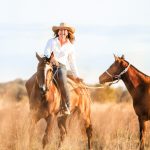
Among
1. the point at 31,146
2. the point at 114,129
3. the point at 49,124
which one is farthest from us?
the point at 114,129

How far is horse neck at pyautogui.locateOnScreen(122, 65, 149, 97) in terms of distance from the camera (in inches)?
628

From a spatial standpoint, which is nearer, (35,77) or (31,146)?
(31,146)

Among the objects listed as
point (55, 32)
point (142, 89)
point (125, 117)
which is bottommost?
point (125, 117)

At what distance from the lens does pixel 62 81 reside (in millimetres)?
14555

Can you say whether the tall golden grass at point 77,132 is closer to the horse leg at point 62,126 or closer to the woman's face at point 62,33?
the horse leg at point 62,126

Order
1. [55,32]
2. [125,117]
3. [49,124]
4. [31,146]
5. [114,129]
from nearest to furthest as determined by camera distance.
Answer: [31,146], [49,124], [55,32], [114,129], [125,117]

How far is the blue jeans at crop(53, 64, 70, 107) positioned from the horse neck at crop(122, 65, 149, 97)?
6.42 ft

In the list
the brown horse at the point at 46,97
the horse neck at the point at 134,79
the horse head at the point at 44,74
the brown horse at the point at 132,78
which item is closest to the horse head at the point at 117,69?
the brown horse at the point at 132,78

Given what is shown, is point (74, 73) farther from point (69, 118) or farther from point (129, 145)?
point (129, 145)

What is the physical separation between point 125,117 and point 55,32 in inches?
188

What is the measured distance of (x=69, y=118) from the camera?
16.0 meters

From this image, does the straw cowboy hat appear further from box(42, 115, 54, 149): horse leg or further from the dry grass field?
box(42, 115, 54, 149): horse leg

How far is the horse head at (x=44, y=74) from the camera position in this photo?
13539mm

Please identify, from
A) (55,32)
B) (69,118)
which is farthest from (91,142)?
(55,32)
